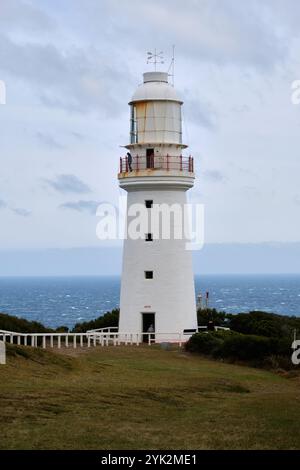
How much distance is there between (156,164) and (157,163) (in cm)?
5

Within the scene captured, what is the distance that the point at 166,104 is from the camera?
120 feet

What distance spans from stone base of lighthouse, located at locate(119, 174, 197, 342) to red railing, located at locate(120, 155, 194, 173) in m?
0.50

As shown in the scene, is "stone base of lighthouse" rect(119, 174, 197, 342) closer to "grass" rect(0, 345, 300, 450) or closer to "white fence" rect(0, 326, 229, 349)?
"white fence" rect(0, 326, 229, 349)

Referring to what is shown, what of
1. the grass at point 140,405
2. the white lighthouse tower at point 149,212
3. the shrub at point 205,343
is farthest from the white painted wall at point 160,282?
the grass at point 140,405

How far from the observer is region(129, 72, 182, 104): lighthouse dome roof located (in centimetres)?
3634

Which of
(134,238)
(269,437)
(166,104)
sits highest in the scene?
(166,104)

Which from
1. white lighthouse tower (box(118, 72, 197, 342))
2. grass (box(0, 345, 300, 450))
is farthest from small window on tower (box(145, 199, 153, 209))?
grass (box(0, 345, 300, 450))

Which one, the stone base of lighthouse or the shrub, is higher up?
the stone base of lighthouse

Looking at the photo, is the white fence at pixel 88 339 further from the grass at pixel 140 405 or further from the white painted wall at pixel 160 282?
the grass at pixel 140 405

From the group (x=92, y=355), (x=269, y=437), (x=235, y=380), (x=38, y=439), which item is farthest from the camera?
(x=92, y=355)

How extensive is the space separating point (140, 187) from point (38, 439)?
2056 centimetres

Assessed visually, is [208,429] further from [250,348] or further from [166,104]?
[166,104]

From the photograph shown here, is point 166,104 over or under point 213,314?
over

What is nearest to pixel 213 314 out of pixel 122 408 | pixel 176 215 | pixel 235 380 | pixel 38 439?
pixel 176 215
